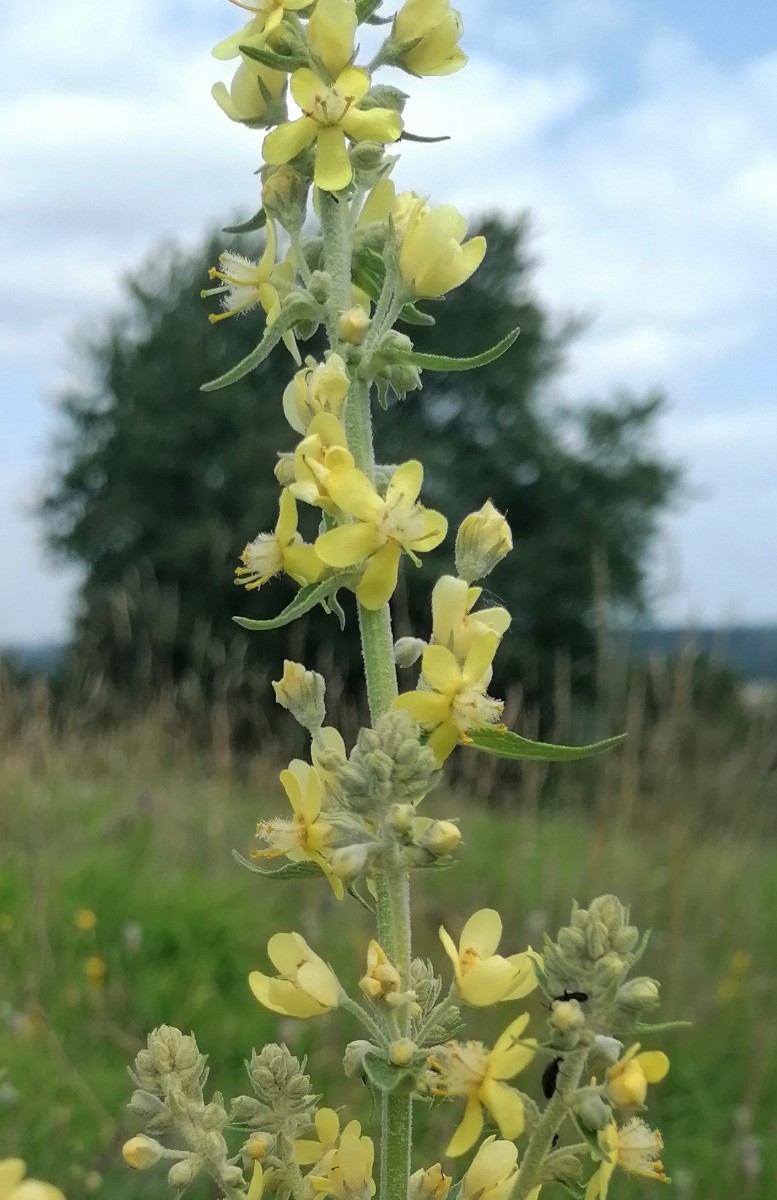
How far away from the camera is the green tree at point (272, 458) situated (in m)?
20.1

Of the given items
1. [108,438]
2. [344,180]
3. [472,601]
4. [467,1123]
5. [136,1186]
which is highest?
[108,438]

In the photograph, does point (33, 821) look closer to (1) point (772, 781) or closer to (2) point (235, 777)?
(2) point (235, 777)

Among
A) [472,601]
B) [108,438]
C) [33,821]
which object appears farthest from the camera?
[108,438]

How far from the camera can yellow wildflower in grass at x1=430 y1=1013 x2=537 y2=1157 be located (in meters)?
0.89

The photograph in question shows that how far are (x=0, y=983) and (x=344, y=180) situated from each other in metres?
3.56

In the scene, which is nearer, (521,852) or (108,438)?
(521,852)

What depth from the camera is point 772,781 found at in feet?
19.1

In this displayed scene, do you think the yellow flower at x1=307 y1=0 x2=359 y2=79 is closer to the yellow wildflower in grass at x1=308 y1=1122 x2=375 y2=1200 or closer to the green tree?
the yellow wildflower in grass at x1=308 y1=1122 x2=375 y2=1200

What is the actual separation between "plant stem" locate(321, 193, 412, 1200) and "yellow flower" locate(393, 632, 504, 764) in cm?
4

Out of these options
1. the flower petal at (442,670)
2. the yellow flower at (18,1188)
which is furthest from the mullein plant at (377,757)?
the yellow flower at (18,1188)

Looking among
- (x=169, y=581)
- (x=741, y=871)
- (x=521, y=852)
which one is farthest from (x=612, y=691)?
(x=169, y=581)

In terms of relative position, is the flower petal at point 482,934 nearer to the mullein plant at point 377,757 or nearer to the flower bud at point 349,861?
the mullein plant at point 377,757

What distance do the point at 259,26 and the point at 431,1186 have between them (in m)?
1.21

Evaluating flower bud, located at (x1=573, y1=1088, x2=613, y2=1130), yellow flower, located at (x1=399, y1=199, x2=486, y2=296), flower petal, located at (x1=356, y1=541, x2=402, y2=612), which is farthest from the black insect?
yellow flower, located at (x1=399, y1=199, x2=486, y2=296)
